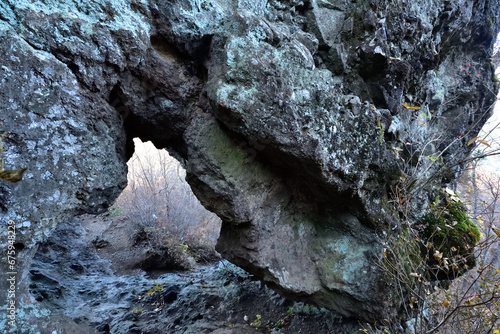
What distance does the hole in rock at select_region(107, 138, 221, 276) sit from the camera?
6.10 meters

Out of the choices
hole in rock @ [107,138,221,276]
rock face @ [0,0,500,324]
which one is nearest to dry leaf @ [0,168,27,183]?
rock face @ [0,0,500,324]

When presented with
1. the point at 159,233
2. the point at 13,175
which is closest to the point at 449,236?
the point at 13,175

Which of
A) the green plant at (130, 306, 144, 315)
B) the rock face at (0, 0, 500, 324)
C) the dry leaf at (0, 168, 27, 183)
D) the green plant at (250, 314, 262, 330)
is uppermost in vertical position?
the rock face at (0, 0, 500, 324)

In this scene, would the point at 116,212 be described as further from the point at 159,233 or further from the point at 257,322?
the point at 257,322

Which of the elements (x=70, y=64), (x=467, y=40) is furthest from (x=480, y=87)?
(x=70, y=64)

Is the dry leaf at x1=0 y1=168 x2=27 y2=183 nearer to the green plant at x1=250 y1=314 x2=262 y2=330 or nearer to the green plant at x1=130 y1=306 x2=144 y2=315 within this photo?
the green plant at x1=130 y1=306 x2=144 y2=315

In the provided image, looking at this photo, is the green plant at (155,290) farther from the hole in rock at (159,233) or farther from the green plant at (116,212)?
the green plant at (116,212)

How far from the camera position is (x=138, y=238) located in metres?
7.33

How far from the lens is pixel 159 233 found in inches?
259

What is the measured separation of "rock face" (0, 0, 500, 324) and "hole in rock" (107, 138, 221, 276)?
307 centimetres

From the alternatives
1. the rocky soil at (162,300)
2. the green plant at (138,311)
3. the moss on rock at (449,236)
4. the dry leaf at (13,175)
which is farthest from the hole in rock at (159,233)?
the moss on rock at (449,236)

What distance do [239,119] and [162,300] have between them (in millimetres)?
3489

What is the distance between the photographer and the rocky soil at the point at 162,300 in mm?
3686

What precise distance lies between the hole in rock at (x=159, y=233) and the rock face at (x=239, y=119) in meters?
3.07
